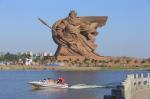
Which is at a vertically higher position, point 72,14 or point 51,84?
point 72,14

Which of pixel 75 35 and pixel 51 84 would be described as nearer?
pixel 51 84

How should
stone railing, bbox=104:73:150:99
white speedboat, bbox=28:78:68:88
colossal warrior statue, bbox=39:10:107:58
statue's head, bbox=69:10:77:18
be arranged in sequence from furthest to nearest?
1. statue's head, bbox=69:10:77:18
2. colossal warrior statue, bbox=39:10:107:58
3. white speedboat, bbox=28:78:68:88
4. stone railing, bbox=104:73:150:99

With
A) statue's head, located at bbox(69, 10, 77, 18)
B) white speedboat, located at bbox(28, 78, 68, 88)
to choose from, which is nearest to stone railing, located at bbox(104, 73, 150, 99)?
white speedboat, located at bbox(28, 78, 68, 88)

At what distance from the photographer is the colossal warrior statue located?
174250 mm

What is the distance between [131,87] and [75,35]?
493 ft

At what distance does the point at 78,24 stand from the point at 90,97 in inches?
5240

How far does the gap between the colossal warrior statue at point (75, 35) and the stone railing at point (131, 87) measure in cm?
14680

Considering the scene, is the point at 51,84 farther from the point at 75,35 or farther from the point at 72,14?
the point at 72,14

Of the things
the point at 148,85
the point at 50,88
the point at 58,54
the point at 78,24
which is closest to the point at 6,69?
the point at 58,54

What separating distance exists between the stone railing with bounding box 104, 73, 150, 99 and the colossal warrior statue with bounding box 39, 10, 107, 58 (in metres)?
147

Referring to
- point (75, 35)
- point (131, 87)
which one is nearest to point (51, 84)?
point (131, 87)

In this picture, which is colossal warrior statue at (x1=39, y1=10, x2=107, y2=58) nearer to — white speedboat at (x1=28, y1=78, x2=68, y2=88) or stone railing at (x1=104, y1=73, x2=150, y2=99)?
white speedboat at (x1=28, y1=78, x2=68, y2=88)

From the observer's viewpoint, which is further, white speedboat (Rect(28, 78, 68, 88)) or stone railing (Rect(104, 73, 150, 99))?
white speedboat (Rect(28, 78, 68, 88))

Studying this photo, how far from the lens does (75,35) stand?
174 metres
